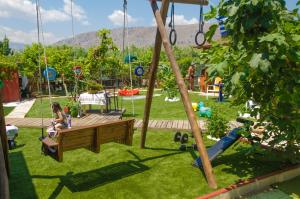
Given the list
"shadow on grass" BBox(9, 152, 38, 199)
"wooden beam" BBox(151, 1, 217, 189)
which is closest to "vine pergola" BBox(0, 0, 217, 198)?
"wooden beam" BBox(151, 1, 217, 189)

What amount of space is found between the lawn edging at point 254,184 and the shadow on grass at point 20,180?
2.99 m

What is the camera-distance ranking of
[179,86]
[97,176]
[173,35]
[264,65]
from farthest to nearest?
[173,35] < [97,176] < [179,86] < [264,65]

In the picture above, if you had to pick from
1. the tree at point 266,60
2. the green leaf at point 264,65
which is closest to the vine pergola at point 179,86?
the tree at point 266,60

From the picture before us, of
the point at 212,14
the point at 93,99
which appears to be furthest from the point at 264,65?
the point at 93,99

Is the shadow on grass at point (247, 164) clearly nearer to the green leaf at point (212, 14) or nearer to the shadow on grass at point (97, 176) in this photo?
the shadow on grass at point (97, 176)

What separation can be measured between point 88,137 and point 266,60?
10.9ft

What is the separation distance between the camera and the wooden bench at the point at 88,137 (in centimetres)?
525

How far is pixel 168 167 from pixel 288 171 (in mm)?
2296

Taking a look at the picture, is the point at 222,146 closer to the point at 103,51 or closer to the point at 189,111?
the point at 189,111

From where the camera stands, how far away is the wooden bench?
5250 millimetres

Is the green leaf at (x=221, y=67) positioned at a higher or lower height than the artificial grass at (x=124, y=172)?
higher

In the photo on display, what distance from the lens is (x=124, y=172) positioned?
619 centimetres

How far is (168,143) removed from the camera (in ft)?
27.1

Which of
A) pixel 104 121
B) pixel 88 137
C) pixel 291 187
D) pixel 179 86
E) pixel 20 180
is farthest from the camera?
pixel 104 121
